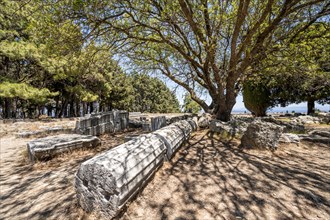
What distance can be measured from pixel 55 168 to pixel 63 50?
3516 millimetres

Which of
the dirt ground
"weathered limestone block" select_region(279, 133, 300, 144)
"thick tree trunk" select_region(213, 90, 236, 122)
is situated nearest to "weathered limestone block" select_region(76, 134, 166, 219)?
the dirt ground

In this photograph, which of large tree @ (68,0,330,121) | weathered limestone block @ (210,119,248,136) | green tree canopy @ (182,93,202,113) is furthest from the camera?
green tree canopy @ (182,93,202,113)

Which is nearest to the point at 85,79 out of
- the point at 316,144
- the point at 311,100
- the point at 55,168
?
the point at 55,168

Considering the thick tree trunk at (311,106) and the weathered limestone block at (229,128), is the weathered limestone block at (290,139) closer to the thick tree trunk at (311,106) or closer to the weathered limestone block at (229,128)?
the weathered limestone block at (229,128)

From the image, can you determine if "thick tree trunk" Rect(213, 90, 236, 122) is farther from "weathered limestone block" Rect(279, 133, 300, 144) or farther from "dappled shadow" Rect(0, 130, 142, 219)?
"dappled shadow" Rect(0, 130, 142, 219)

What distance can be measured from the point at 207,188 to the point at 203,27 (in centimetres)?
519

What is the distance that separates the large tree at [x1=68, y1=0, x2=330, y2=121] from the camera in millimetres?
4488

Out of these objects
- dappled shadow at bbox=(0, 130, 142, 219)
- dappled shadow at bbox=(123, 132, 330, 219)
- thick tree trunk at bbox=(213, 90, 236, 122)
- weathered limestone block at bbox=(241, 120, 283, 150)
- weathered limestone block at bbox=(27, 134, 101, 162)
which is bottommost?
dappled shadow at bbox=(0, 130, 142, 219)

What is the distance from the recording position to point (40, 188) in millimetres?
3342

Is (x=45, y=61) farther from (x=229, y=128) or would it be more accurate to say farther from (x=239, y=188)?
(x=239, y=188)

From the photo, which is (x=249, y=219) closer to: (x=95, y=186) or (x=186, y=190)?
(x=186, y=190)

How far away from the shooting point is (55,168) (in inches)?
171

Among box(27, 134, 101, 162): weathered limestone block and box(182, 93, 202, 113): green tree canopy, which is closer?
box(27, 134, 101, 162): weathered limestone block

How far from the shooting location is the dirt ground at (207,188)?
237cm
